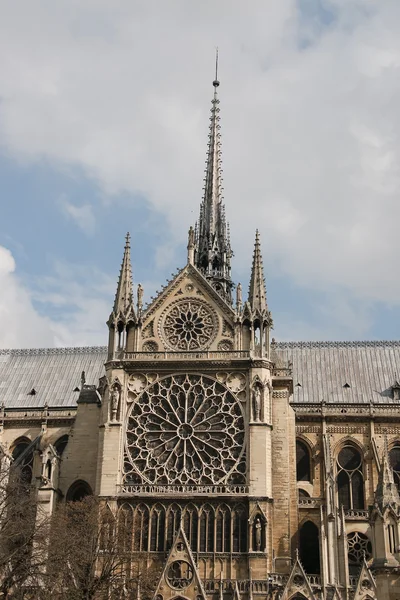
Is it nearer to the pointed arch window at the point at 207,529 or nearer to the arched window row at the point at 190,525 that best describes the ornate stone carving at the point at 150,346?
the arched window row at the point at 190,525

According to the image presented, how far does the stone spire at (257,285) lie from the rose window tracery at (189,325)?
2452 millimetres

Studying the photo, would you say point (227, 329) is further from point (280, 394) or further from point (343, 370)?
point (343, 370)

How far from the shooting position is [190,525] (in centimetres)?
4603

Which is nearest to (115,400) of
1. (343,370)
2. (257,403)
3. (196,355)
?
(196,355)

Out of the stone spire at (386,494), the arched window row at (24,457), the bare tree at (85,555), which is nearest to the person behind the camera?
the stone spire at (386,494)

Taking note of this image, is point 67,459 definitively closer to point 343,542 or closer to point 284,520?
point 284,520

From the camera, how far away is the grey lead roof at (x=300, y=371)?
2349 inches

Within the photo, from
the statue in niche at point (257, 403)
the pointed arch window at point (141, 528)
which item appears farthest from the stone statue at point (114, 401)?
the statue in niche at point (257, 403)

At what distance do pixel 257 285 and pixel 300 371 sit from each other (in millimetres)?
12246

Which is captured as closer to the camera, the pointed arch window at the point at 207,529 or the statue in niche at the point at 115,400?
the pointed arch window at the point at 207,529

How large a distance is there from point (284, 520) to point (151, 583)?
8.37m

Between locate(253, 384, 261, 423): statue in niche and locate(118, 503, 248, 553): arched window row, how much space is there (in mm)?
4736

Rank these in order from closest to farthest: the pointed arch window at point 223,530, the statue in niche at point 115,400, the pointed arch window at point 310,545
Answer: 1. the pointed arch window at point 223,530
2. the statue in niche at point 115,400
3. the pointed arch window at point 310,545

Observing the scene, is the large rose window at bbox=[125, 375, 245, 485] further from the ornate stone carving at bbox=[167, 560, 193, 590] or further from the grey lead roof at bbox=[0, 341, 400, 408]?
the grey lead roof at bbox=[0, 341, 400, 408]
